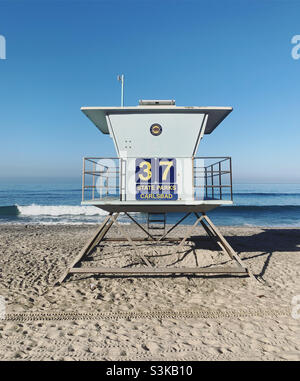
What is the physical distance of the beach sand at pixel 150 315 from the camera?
3.95 m

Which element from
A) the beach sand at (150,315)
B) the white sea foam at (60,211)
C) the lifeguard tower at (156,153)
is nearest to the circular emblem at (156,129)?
the lifeguard tower at (156,153)

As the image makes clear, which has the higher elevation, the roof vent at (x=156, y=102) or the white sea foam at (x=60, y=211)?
the roof vent at (x=156, y=102)

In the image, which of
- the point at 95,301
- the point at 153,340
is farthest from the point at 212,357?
the point at 95,301

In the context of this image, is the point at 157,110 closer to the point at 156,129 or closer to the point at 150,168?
the point at 156,129

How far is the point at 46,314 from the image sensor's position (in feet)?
16.9

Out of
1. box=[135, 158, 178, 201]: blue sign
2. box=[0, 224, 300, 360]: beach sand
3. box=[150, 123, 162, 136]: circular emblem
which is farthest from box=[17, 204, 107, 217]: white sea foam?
box=[150, 123, 162, 136]: circular emblem

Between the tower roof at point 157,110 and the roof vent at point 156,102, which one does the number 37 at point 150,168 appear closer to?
the tower roof at point 157,110

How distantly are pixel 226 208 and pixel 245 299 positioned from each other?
108 ft

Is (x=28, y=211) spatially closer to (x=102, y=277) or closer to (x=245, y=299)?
(x=102, y=277)

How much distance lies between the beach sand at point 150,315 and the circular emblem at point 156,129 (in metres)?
4.59

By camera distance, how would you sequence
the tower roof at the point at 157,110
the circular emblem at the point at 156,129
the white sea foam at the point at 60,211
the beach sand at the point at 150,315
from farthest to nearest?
1. the white sea foam at the point at 60,211
2. the circular emblem at the point at 156,129
3. the tower roof at the point at 157,110
4. the beach sand at the point at 150,315

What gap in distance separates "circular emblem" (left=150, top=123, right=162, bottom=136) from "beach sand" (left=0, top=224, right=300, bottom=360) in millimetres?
4590

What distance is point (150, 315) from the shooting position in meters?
5.19

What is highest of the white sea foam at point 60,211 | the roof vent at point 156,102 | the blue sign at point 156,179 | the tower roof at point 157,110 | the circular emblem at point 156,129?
the roof vent at point 156,102
